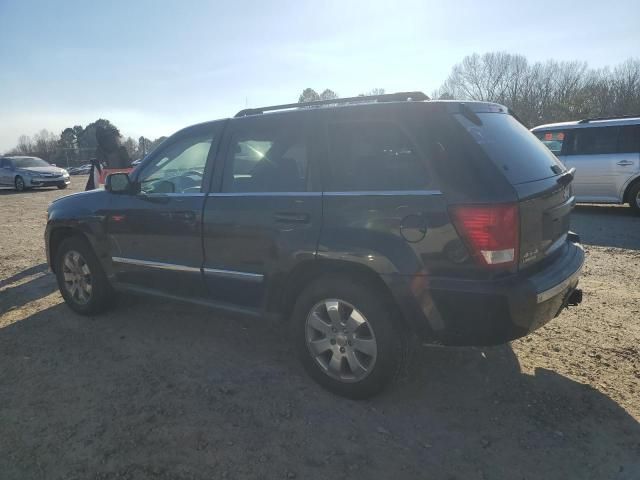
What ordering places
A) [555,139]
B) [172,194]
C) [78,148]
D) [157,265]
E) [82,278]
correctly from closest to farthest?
1. [172,194]
2. [157,265]
3. [82,278]
4. [555,139]
5. [78,148]

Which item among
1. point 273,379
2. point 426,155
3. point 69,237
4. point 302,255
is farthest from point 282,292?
point 69,237

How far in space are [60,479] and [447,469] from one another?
76.3 inches

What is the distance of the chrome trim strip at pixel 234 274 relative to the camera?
10.5 feet

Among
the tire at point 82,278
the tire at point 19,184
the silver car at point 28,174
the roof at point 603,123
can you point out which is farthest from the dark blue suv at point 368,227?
the tire at point 19,184

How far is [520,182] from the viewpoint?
2.58 metres

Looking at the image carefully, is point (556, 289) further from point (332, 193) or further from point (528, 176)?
point (332, 193)

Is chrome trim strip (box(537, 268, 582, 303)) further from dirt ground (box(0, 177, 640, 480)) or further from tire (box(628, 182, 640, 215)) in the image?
tire (box(628, 182, 640, 215))

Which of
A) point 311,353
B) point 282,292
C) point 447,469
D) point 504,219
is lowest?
point 447,469

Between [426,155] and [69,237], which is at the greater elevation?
[426,155]

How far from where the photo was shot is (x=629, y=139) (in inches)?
349

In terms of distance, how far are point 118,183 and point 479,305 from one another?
10.2 ft

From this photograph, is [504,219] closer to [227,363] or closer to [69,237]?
[227,363]

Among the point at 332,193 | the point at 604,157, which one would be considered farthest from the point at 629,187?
the point at 332,193

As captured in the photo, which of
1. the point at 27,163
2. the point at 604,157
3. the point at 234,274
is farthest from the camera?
the point at 27,163
